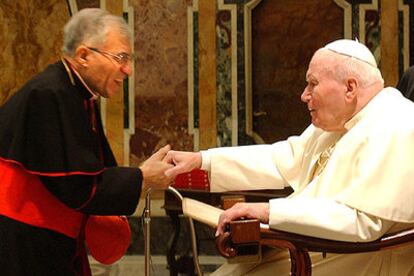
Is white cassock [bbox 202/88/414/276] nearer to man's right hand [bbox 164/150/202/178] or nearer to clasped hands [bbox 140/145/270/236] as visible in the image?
clasped hands [bbox 140/145/270/236]

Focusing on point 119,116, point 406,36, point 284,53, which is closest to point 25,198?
point 119,116

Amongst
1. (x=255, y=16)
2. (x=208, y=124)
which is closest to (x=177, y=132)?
(x=208, y=124)

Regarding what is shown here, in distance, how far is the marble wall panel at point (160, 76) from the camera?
22.0 feet

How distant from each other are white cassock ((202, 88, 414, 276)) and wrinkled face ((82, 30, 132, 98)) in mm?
840

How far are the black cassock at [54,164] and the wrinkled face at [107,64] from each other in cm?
8

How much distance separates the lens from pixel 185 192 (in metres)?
5.32

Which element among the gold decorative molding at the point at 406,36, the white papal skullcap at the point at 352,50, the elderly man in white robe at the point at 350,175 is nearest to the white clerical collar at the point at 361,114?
the elderly man in white robe at the point at 350,175

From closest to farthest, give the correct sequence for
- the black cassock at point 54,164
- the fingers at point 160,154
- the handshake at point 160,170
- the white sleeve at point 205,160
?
the black cassock at point 54,164 → the handshake at point 160,170 → the fingers at point 160,154 → the white sleeve at point 205,160

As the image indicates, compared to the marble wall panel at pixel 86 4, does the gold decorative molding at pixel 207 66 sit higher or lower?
lower

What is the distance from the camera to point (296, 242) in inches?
113

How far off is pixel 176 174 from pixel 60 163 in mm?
665

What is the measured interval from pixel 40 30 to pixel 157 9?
40.8 inches

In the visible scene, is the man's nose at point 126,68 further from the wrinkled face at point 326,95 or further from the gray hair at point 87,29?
the wrinkled face at point 326,95

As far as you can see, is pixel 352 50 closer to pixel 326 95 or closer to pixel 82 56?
pixel 326 95
